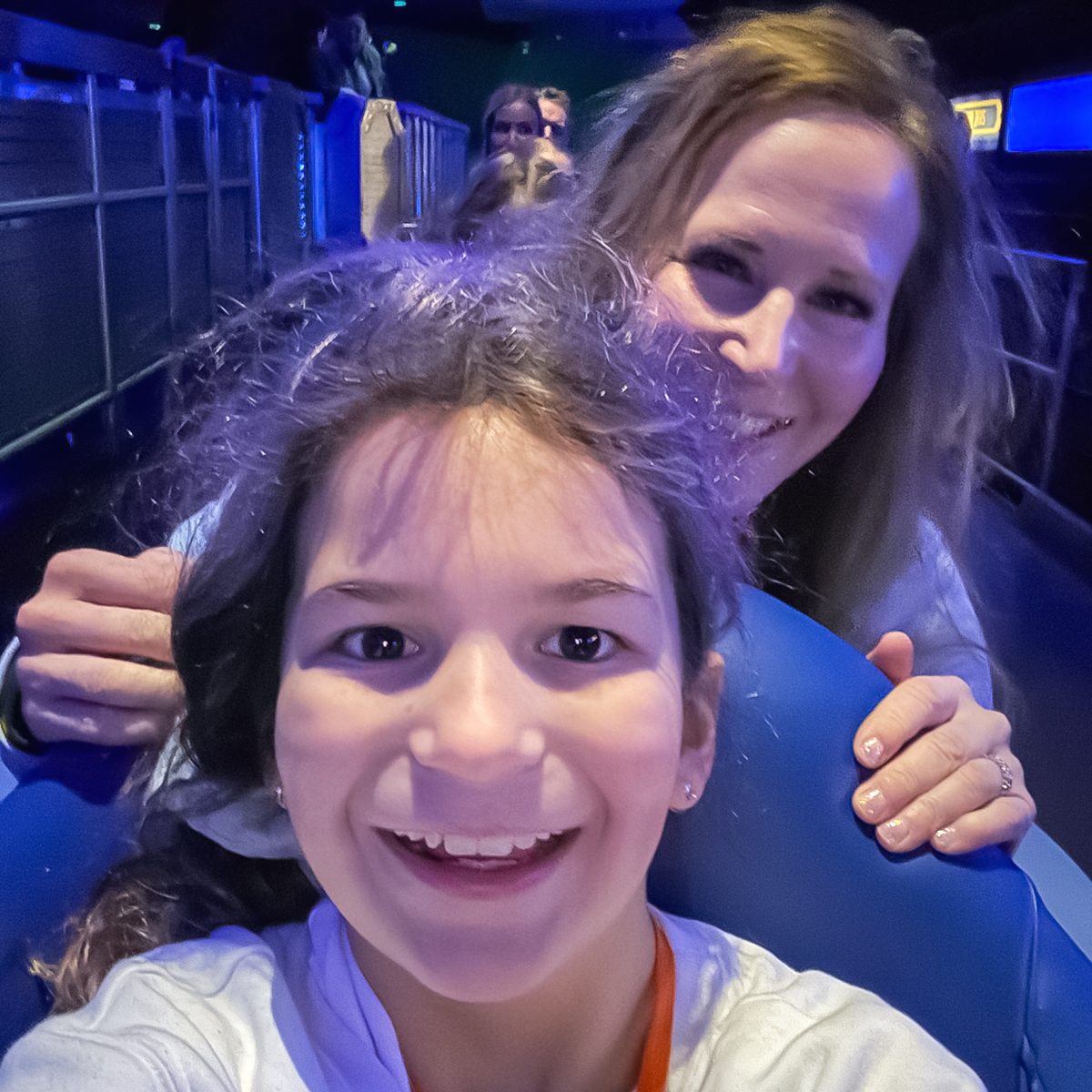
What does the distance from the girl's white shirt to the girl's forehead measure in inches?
9.1

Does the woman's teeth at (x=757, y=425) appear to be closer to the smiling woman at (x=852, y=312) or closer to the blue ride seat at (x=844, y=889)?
the smiling woman at (x=852, y=312)

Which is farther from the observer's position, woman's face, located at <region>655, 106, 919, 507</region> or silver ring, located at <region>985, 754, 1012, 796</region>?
woman's face, located at <region>655, 106, 919, 507</region>

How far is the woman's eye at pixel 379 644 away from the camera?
495 millimetres

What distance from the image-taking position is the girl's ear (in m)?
0.60

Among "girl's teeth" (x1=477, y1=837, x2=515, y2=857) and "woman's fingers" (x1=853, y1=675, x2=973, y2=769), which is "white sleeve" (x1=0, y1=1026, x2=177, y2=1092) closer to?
"girl's teeth" (x1=477, y1=837, x2=515, y2=857)

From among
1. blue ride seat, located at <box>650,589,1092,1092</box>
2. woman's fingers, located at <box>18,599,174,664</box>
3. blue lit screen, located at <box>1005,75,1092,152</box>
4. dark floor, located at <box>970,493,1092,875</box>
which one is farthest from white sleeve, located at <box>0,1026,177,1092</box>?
blue lit screen, located at <box>1005,75,1092,152</box>

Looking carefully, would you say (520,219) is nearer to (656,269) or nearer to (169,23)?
(656,269)

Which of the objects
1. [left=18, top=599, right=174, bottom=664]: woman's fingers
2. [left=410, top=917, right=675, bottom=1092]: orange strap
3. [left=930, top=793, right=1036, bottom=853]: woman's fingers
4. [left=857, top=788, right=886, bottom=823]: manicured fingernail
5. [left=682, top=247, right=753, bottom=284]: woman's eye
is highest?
[left=682, top=247, right=753, bottom=284]: woman's eye

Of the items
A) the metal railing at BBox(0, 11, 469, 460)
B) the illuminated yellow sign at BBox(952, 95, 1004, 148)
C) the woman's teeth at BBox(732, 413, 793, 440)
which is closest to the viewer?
the woman's teeth at BBox(732, 413, 793, 440)

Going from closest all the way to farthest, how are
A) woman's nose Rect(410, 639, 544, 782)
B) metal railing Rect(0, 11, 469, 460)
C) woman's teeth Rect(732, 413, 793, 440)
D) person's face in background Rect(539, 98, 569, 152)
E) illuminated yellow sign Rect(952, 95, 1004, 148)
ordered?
woman's nose Rect(410, 639, 544, 782)
woman's teeth Rect(732, 413, 793, 440)
person's face in background Rect(539, 98, 569, 152)
metal railing Rect(0, 11, 469, 460)
illuminated yellow sign Rect(952, 95, 1004, 148)

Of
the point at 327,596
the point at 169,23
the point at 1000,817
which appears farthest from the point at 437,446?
the point at 169,23

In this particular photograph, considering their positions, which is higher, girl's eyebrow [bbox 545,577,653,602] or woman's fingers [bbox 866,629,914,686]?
girl's eyebrow [bbox 545,577,653,602]

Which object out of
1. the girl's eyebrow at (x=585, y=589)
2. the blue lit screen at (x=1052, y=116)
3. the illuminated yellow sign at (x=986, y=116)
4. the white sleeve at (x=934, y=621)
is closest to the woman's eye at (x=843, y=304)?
the white sleeve at (x=934, y=621)

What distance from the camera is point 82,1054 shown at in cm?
49
